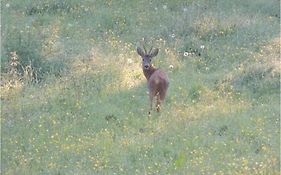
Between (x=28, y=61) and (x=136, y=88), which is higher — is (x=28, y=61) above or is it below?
above

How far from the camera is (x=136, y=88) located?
1368 cm

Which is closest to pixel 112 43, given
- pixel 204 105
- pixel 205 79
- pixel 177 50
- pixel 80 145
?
pixel 177 50

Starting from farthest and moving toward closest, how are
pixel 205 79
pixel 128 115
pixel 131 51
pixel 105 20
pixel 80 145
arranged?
pixel 105 20, pixel 131 51, pixel 205 79, pixel 128 115, pixel 80 145

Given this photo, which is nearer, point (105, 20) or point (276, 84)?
point (276, 84)

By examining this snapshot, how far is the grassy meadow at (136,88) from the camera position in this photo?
409 inches

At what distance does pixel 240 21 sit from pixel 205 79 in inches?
168

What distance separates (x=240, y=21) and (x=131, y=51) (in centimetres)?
382

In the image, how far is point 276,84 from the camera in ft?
45.3

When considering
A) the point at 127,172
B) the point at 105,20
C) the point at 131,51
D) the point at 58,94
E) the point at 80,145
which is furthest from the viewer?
the point at 105,20

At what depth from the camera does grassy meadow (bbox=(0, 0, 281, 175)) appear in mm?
10383

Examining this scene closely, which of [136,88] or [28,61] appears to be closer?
[136,88]

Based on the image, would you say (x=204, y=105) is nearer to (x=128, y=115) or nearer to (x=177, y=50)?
(x=128, y=115)

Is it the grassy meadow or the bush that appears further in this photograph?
the bush

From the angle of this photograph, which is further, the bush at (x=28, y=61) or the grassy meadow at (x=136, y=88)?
the bush at (x=28, y=61)
